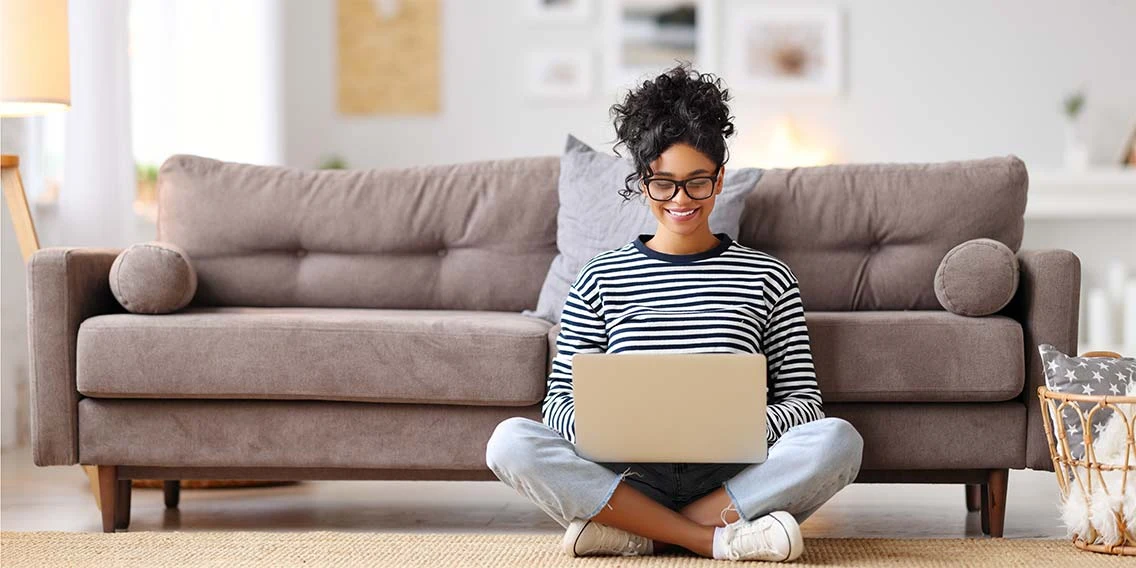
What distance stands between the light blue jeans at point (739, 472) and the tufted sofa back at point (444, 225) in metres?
0.76

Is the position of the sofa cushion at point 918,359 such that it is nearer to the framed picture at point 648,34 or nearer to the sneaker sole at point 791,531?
the sneaker sole at point 791,531

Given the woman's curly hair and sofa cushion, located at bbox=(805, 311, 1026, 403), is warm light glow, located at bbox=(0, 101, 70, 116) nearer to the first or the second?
the woman's curly hair

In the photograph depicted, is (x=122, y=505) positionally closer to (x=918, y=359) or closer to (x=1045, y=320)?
(x=918, y=359)

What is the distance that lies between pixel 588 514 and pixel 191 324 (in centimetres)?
94

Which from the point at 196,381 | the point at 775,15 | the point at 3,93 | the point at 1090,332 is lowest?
the point at 1090,332

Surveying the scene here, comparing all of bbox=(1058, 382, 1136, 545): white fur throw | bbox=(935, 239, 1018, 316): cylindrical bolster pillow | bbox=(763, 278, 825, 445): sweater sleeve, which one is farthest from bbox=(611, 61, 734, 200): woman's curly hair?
bbox=(1058, 382, 1136, 545): white fur throw

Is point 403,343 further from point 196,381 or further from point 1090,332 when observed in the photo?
point 1090,332

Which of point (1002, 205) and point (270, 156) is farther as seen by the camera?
point (270, 156)

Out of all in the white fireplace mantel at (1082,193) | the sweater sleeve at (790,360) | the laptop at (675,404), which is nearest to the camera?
the laptop at (675,404)

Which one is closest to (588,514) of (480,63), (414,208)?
(414,208)

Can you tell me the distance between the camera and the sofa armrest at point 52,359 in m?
2.43

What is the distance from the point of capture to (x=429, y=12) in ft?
18.2

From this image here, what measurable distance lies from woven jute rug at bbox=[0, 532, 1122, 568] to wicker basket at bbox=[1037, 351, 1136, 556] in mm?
30

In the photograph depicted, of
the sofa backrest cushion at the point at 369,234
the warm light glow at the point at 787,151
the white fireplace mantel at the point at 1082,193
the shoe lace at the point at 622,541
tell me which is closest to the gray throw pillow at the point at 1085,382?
→ the shoe lace at the point at 622,541
